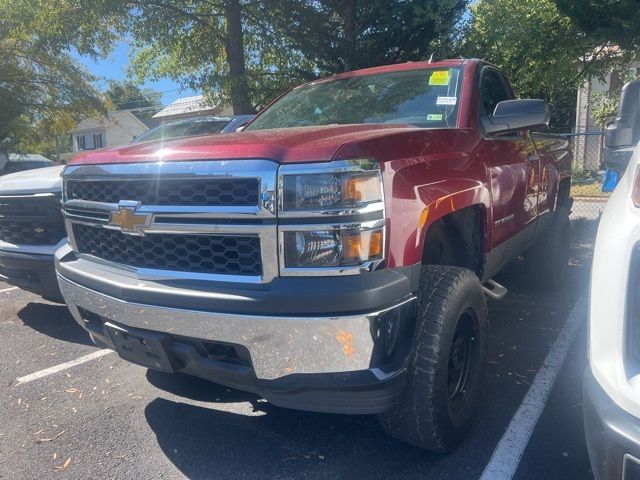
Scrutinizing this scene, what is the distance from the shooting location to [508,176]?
354cm

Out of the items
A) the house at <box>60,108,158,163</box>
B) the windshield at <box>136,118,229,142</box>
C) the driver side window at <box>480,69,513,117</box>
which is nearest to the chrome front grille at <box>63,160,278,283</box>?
the driver side window at <box>480,69,513,117</box>

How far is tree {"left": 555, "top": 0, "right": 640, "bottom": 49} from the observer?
7703 mm

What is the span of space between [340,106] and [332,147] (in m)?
1.58

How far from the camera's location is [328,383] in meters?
2.08

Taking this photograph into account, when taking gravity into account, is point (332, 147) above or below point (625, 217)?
above

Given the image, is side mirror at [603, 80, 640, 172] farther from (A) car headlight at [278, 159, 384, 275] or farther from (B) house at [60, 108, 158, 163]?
(B) house at [60, 108, 158, 163]

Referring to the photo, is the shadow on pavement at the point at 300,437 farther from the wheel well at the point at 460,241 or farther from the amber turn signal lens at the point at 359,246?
the amber turn signal lens at the point at 359,246

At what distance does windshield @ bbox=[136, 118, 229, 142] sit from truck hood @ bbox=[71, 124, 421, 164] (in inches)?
152

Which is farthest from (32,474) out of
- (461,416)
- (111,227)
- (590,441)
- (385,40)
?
(385,40)

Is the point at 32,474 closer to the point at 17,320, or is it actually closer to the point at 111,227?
the point at 111,227

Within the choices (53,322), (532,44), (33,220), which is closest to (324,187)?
(33,220)

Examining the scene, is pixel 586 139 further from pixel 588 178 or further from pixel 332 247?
pixel 332 247

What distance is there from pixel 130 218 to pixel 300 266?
89 cm

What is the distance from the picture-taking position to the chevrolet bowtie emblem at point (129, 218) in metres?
2.39
